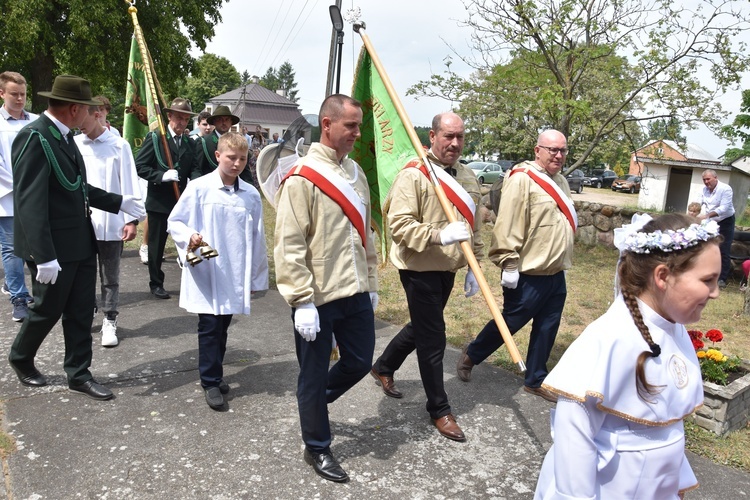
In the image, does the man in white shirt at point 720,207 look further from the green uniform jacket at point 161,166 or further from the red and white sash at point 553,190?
the green uniform jacket at point 161,166

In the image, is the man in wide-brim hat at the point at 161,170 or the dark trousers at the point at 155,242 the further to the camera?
the dark trousers at the point at 155,242

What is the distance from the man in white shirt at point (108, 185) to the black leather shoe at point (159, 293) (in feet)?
4.19

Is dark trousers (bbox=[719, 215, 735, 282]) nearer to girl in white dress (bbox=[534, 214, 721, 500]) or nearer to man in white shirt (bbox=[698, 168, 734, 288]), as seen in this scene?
man in white shirt (bbox=[698, 168, 734, 288])

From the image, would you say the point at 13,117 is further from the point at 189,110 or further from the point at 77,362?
the point at 77,362

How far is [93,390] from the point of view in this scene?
13.8ft

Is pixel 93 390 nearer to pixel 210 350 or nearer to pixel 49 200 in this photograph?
pixel 210 350

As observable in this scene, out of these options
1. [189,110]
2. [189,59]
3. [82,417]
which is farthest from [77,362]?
[189,59]

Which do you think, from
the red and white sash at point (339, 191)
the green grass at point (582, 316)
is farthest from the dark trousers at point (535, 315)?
the red and white sash at point (339, 191)

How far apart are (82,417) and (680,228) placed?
357cm

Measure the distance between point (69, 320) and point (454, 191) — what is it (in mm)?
2674

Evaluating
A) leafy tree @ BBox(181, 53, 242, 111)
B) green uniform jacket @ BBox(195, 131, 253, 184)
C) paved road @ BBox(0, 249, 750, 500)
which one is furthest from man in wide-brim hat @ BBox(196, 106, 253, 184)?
leafy tree @ BBox(181, 53, 242, 111)

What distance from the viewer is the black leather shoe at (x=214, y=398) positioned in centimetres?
413

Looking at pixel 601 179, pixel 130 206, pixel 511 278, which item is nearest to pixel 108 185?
pixel 130 206

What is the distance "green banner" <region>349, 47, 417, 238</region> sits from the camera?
165 inches
